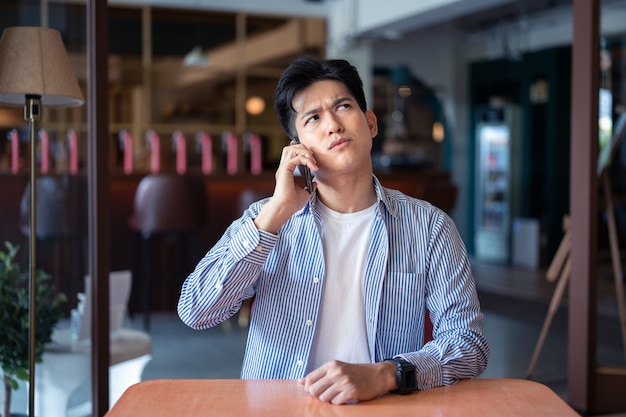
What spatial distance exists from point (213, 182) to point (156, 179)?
27.3 inches

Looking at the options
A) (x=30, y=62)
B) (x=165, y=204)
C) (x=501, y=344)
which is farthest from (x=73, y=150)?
(x=501, y=344)

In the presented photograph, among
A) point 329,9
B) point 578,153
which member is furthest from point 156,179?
point 329,9

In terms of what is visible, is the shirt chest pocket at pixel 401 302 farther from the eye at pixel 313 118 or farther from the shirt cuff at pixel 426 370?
the eye at pixel 313 118

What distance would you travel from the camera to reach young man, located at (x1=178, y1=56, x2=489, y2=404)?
173 centimetres

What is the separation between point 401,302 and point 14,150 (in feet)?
8.72

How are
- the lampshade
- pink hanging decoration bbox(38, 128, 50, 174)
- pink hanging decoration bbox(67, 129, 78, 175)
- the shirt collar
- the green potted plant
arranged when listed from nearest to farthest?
the shirt collar → the lampshade → the green potted plant → pink hanging decoration bbox(67, 129, 78, 175) → pink hanging decoration bbox(38, 128, 50, 174)

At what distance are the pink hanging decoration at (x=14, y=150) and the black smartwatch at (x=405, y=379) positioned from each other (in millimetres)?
2473

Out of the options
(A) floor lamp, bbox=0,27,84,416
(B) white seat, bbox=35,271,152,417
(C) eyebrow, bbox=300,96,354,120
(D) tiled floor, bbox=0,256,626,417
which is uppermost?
(A) floor lamp, bbox=0,27,84,416

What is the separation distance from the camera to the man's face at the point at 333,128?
1766mm

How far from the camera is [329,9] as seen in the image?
10.1 metres

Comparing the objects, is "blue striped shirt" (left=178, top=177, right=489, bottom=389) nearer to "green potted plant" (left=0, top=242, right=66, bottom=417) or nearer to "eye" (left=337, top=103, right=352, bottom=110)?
"eye" (left=337, top=103, right=352, bottom=110)

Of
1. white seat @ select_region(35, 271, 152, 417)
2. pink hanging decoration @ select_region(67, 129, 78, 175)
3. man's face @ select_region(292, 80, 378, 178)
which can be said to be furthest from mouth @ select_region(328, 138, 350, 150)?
pink hanging decoration @ select_region(67, 129, 78, 175)

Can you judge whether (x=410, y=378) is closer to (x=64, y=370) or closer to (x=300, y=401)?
(x=300, y=401)

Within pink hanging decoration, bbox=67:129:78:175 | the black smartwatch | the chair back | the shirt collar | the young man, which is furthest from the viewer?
the chair back
